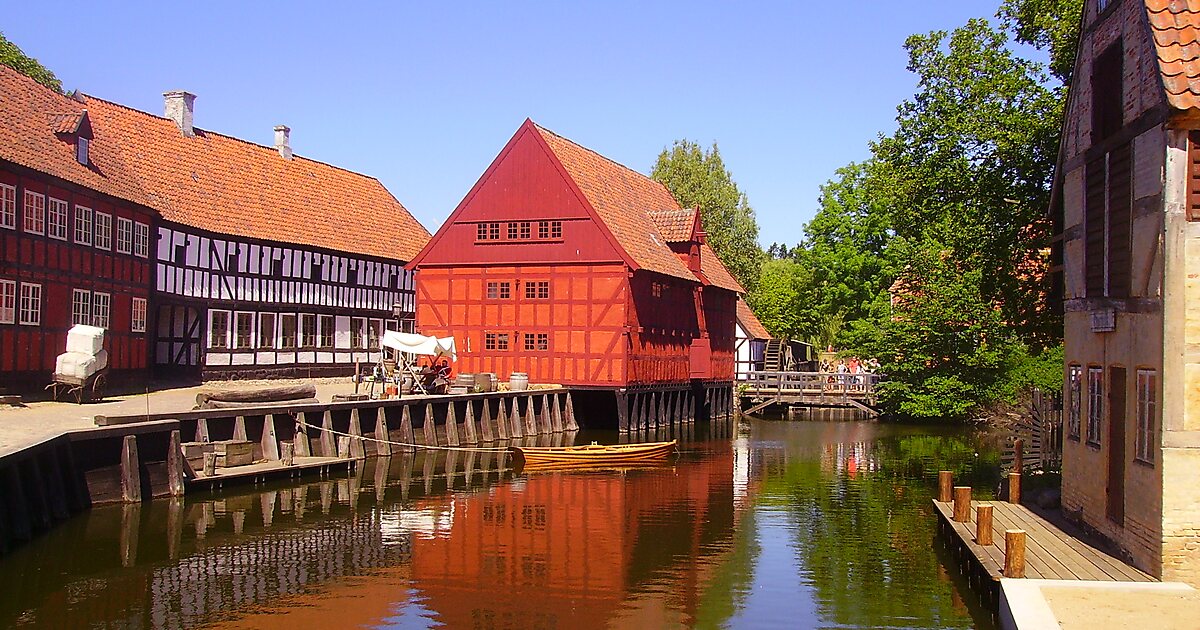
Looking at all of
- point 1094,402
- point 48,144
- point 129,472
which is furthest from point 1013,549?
point 48,144

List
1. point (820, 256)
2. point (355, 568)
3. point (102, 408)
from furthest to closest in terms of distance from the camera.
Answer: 1. point (820, 256)
2. point (102, 408)
3. point (355, 568)

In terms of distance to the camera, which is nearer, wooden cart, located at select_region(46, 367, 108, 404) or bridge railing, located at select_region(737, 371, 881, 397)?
wooden cart, located at select_region(46, 367, 108, 404)

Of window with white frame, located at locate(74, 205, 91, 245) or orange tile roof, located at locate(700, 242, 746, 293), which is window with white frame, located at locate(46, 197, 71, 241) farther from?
orange tile roof, located at locate(700, 242, 746, 293)

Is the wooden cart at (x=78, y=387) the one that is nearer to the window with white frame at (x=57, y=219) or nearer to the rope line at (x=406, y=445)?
the window with white frame at (x=57, y=219)

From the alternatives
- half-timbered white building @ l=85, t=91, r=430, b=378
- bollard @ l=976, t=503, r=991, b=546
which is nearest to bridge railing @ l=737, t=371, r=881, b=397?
half-timbered white building @ l=85, t=91, r=430, b=378

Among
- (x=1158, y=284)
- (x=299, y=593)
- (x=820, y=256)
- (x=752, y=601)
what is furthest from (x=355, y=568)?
(x=820, y=256)

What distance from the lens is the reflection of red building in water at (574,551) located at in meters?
16.3

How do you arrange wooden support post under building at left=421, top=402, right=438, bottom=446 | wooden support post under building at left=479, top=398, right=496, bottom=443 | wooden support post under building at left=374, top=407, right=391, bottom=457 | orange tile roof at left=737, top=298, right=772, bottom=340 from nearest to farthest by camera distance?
wooden support post under building at left=374, top=407, right=391, bottom=457, wooden support post under building at left=421, top=402, right=438, bottom=446, wooden support post under building at left=479, top=398, right=496, bottom=443, orange tile roof at left=737, top=298, right=772, bottom=340

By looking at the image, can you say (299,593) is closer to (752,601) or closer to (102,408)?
(752,601)

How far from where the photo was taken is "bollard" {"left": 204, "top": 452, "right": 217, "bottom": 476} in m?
25.5

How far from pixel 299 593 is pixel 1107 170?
13.2 m

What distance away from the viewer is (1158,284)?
48.6ft

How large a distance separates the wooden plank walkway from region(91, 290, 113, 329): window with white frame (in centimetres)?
2521

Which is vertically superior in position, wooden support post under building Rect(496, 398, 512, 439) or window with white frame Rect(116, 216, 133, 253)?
window with white frame Rect(116, 216, 133, 253)
